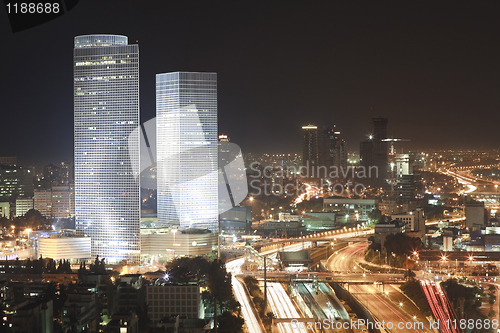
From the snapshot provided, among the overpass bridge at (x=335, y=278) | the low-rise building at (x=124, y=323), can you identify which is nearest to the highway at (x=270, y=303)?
the overpass bridge at (x=335, y=278)

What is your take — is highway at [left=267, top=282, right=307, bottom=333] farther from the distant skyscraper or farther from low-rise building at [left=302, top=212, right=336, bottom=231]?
the distant skyscraper

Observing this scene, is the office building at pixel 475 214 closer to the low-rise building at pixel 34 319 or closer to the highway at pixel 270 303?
the highway at pixel 270 303

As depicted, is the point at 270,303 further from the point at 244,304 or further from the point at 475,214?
the point at 475,214

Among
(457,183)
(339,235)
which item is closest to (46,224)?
(339,235)

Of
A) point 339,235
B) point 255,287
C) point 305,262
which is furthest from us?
point 339,235

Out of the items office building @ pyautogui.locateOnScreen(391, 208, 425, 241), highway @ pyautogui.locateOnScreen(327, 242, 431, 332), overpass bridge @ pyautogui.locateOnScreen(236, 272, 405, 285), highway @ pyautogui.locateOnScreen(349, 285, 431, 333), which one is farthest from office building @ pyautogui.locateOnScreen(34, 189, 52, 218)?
highway @ pyautogui.locateOnScreen(349, 285, 431, 333)

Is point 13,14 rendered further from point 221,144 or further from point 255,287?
point 221,144

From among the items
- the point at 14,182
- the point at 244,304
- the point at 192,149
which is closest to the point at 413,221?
the point at 192,149
